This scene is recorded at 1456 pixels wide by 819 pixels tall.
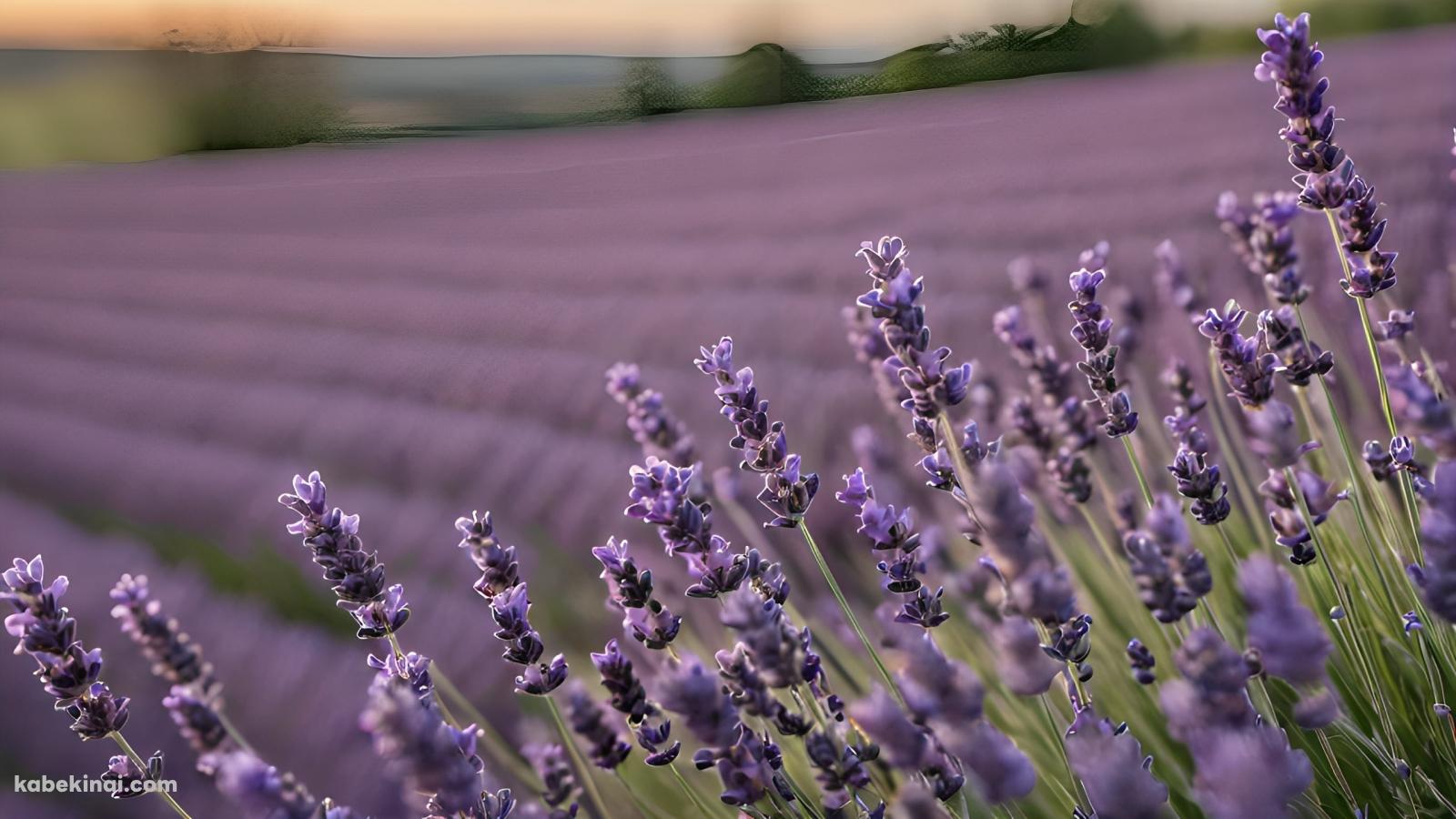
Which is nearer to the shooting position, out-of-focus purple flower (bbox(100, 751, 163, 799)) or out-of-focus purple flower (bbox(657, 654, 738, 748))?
out-of-focus purple flower (bbox(657, 654, 738, 748))

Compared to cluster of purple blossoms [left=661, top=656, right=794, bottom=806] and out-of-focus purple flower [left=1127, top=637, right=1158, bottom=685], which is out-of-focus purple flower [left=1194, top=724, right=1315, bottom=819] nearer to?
cluster of purple blossoms [left=661, top=656, right=794, bottom=806]

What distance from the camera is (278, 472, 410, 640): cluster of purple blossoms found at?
62 cm

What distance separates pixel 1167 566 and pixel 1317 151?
373 mm

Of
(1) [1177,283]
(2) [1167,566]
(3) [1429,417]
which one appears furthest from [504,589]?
(1) [1177,283]

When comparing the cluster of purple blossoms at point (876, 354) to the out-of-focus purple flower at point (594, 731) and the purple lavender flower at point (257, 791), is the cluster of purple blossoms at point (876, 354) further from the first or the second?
the purple lavender flower at point (257, 791)

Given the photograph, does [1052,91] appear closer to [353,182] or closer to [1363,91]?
[1363,91]

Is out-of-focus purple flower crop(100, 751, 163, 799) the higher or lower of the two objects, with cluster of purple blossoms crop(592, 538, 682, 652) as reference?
lower

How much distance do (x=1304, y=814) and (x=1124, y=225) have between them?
1535mm

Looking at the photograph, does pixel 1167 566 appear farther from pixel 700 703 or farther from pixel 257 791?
pixel 257 791

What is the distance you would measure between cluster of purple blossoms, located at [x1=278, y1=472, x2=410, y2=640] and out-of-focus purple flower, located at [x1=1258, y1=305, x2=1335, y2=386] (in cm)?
58

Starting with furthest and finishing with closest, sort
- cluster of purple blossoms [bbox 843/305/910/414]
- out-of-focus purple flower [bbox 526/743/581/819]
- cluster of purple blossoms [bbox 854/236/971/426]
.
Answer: cluster of purple blossoms [bbox 843/305/910/414]
out-of-focus purple flower [bbox 526/743/581/819]
cluster of purple blossoms [bbox 854/236/971/426]

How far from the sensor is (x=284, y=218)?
5.89 meters

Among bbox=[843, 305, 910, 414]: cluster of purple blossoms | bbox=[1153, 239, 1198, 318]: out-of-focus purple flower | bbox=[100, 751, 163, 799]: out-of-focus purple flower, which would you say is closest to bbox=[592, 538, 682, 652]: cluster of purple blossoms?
bbox=[843, 305, 910, 414]: cluster of purple blossoms

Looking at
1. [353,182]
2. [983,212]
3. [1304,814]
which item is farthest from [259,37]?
[353,182]
